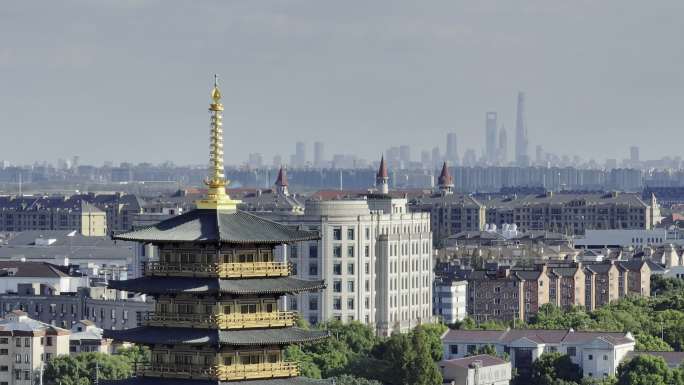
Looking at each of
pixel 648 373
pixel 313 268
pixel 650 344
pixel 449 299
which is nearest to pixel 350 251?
pixel 313 268

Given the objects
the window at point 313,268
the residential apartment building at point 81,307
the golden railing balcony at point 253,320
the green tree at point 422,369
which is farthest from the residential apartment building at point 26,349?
the golden railing balcony at point 253,320

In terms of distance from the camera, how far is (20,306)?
144m

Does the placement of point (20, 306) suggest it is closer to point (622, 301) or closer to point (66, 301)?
point (66, 301)

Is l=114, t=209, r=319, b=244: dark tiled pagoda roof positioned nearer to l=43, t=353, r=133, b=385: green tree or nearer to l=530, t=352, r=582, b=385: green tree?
l=43, t=353, r=133, b=385: green tree

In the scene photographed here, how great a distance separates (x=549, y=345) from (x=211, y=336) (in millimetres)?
71577

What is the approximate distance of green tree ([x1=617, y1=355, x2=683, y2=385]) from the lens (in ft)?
363

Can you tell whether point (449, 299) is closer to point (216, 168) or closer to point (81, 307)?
point (81, 307)

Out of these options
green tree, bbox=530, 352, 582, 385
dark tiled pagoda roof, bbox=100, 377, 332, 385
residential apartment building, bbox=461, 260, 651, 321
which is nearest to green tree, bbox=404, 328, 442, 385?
green tree, bbox=530, 352, 582, 385

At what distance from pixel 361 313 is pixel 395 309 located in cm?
428

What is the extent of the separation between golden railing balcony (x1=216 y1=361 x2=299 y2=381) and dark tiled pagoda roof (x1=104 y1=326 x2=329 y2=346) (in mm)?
600

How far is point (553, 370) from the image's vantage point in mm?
117750

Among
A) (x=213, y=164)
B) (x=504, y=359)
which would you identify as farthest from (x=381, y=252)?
(x=213, y=164)

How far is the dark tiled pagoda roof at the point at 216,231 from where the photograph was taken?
5262 centimetres

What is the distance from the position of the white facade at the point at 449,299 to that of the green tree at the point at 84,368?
5421cm
